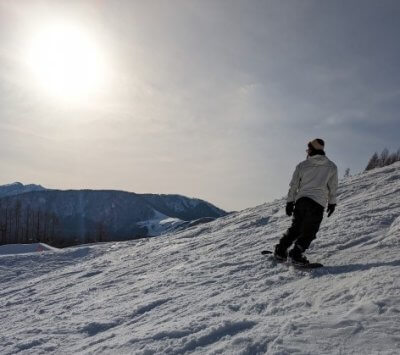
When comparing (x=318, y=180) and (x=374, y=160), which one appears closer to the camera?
(x=318, y=180)

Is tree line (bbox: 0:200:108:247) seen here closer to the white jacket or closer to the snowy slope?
the snowy slope

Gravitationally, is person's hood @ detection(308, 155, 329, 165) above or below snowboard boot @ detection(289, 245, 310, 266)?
above

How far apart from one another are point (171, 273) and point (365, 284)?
4.52 meters

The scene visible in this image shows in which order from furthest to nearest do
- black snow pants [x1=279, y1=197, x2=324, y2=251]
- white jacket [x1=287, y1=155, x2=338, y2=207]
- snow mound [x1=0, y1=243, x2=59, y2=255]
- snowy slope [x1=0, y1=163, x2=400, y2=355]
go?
snow mound [x1=0, y1=243, x2=59, y2=255], white jacket [x1=287, y1=155, x2=338, y2=207], black snow pants [x1=279, y1=197, x2=324, y2=251], snowy slope [x1=0, y1=163, x2=400, y2=355]

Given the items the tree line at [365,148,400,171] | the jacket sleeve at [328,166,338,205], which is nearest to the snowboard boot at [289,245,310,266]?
the jacket sleeve at [328,166,338,205]

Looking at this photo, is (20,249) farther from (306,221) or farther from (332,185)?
(332,185)

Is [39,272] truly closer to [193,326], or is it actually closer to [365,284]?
[193,326]

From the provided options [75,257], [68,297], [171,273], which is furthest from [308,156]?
[75,257]

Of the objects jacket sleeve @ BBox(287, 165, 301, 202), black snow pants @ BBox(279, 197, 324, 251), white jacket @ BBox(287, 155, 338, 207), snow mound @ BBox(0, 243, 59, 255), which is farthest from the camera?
snow mound @ BBox(0, 243, 59, 255)

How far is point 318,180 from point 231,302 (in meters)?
2.92

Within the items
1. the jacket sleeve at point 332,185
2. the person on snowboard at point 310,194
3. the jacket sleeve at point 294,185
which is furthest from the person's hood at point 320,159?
the jacket sleeve at point 294,185

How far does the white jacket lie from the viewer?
7320 millimetres

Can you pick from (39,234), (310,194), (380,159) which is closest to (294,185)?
(310,194)

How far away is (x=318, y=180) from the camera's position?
24.1 ft
